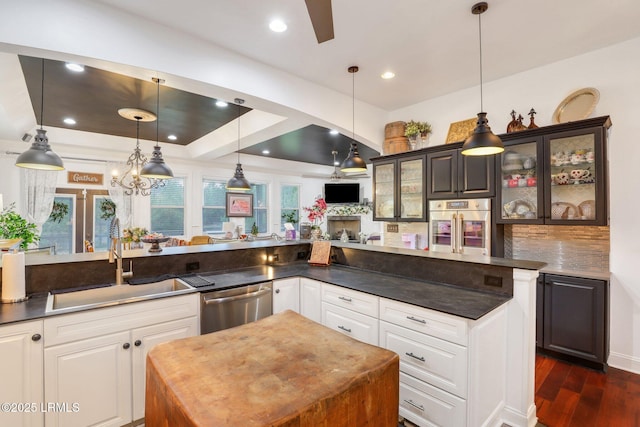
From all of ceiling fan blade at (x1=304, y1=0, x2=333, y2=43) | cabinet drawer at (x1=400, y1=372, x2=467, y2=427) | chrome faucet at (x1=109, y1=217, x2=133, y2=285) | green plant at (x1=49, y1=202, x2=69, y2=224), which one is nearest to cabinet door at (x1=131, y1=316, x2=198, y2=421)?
chrome faucet at (x1=109, y1=217, x2=133, y2=285)

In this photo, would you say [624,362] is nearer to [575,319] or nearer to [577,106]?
[575,319]

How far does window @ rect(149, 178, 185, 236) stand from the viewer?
21.3ft

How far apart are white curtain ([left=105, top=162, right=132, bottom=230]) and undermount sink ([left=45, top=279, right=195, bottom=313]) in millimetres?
4258

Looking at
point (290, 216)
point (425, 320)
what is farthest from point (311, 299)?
point (290, 216)

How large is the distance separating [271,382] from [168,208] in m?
6.50

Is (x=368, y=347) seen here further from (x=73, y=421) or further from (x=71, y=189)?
(x=71, y=189)

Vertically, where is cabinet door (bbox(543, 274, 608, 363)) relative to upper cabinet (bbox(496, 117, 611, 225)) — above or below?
below

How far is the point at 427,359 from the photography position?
6.15 ft

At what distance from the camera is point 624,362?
2793 mm

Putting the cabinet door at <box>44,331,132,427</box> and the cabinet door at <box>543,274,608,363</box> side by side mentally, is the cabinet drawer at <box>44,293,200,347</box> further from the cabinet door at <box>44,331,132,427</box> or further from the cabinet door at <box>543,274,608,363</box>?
the cabinet door at <box>543,274,608,363</box>

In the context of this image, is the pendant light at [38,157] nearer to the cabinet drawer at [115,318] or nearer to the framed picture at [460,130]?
the cabinet drawer at [115,318]

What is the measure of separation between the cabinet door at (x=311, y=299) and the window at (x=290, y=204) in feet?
18.8

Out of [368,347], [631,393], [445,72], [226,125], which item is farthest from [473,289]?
[226,125]

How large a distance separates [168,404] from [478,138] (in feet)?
7.88
